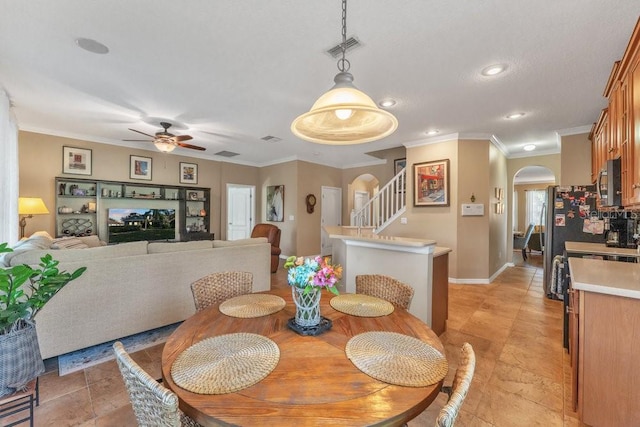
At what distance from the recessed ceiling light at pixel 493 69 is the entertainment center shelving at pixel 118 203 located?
575 cm

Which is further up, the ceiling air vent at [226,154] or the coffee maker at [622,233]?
the ceiling air vent at [226,154]

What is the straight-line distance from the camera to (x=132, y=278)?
2.55m

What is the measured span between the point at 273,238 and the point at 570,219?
187 inches

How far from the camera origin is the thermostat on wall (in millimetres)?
4695

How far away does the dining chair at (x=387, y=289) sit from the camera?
1848mm

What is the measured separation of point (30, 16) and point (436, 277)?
12.7 ft

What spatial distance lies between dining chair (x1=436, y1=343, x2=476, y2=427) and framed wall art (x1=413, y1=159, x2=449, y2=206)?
14.0ft

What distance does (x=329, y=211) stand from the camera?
24.9ft

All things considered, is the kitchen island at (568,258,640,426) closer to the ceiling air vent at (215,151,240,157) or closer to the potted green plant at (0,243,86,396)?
the potted green plant at (0,243,86,396)

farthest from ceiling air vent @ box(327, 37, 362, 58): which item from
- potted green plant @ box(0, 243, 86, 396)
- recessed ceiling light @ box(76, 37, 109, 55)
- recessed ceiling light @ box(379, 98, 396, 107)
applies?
potted green plant @ box(0, 243, 86, 396)

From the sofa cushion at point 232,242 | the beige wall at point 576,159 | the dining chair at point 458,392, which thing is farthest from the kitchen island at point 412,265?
the beige wall at point 576,159

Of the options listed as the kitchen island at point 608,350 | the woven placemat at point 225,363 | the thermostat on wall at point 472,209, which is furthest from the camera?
the thermostat on wall at point 472,209

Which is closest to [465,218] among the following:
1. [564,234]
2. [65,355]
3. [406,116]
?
[564,234]

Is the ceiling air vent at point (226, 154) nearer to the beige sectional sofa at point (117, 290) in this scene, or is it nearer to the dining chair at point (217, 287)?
the beige sectional sofa at point (117, 290)
